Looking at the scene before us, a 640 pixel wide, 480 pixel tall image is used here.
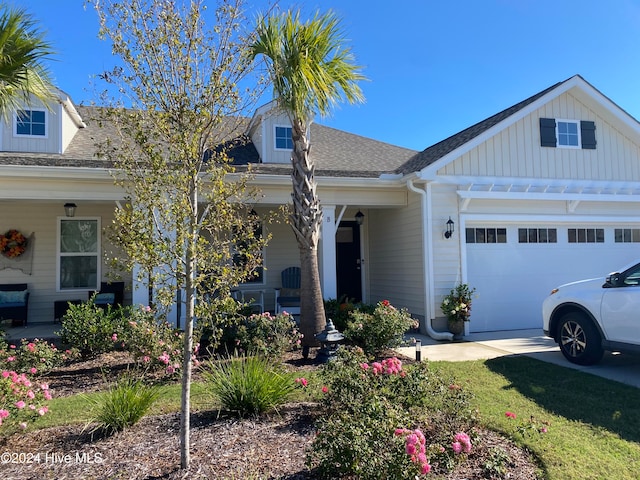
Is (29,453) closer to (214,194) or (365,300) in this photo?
(214,194)

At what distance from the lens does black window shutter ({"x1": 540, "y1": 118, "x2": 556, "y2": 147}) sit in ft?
30.9

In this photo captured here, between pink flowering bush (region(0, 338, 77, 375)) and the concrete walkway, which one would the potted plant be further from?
pink flowering bush (region(0, 338, 77, 375))

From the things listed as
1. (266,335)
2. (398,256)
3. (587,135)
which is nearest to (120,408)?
(266,335)

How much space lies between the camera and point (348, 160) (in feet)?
34.8

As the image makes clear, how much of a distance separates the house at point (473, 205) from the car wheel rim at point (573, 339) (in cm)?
224

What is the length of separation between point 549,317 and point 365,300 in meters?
5.43

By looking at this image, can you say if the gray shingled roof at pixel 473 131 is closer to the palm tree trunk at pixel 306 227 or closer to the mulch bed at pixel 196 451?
the palm tree trunk at pixel 306 227

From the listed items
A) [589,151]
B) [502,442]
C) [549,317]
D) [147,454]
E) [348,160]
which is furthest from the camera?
[348,160]

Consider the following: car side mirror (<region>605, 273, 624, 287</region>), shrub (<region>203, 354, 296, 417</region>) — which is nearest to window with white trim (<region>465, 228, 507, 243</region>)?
car side mirror (<region>605, 273, 624, 287</region>)

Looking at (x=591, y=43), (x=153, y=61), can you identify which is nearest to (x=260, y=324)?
(x=153, y=61)

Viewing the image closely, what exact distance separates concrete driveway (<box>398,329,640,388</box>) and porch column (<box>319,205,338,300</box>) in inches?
76.8

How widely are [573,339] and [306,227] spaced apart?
421 cm

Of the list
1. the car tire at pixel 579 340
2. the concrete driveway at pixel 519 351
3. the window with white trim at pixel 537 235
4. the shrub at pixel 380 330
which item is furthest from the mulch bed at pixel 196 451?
the window with white trim at pixel 537 235

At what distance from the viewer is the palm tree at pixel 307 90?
620 cm
